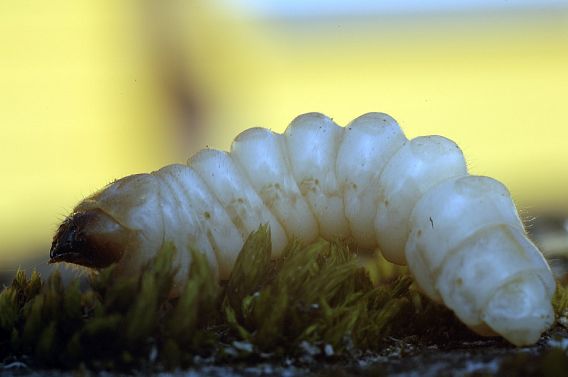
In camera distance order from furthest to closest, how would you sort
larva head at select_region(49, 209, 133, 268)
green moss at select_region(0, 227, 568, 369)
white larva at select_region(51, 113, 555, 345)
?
larva head at select_region(49, 209, 133, 268) < white larva at select_region(51, 113, 555, 345) < green moss at select_region(0, 227, 568, 369)

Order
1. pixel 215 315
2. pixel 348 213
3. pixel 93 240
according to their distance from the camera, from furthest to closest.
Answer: pixel 348 213
pixel 93 240
pixel 215 315

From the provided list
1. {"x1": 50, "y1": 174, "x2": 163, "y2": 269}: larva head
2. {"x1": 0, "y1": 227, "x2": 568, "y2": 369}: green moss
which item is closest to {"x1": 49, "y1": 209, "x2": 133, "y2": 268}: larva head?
{"x1": 50, "y1": 174, "x2": 163, "y2": 269}: larva head

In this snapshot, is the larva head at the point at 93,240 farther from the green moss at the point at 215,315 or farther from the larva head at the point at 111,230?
the green moss at the point at 215,315

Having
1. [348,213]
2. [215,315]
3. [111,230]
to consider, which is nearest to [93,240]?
[111,230]

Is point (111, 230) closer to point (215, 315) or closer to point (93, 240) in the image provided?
point (93, 240)

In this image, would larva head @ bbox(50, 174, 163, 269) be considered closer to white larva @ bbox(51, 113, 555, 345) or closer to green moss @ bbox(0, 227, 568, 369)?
white larva @ bbox(51, 113, 555, 345)

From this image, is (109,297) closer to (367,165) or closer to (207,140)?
(367,165)

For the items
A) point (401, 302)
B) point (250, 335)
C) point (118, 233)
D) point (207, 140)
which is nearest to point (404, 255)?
point (401, 302)
